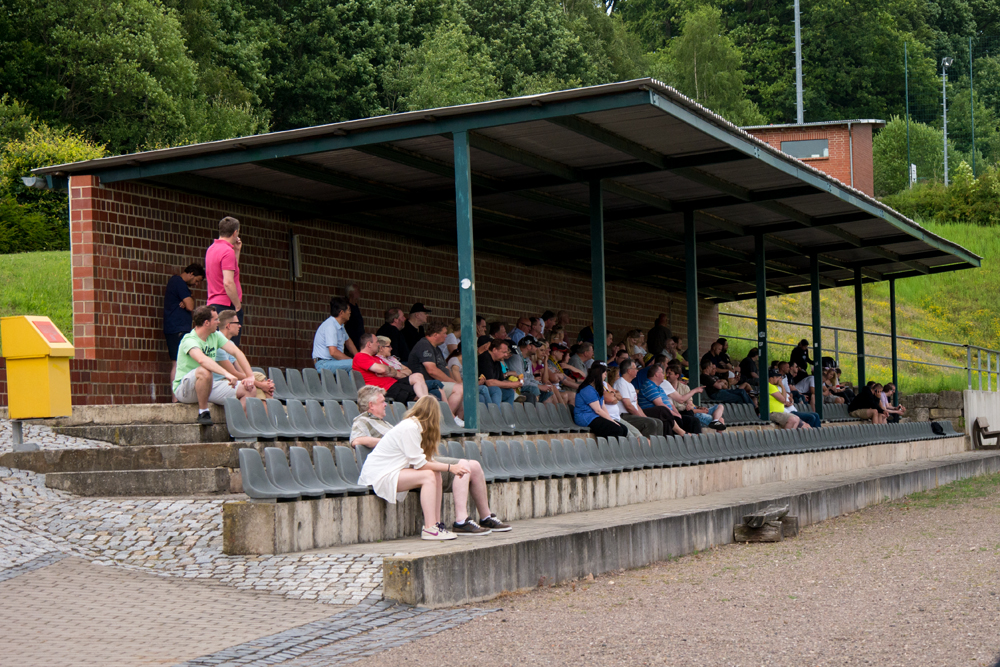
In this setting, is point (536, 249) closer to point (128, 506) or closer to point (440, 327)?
point (440, 327)

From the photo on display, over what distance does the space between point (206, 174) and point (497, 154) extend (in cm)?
325

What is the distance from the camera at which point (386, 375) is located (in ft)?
36.9

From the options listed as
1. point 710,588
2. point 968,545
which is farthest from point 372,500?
point 968,545

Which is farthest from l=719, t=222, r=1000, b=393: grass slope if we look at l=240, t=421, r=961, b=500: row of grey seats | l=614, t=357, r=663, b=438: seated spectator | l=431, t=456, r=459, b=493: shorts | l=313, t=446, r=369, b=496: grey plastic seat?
l=313, t=446, r=369, b=496: grey plastic seat

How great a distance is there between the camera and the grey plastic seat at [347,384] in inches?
445

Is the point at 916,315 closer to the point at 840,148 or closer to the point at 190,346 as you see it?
the point at 840,148

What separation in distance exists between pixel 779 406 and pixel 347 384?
978 cm

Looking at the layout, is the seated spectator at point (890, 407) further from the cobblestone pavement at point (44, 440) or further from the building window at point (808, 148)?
the building window at point (808, 148)

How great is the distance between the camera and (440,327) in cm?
1120

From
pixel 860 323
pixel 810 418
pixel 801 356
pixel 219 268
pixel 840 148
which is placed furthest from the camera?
pixel 840 148

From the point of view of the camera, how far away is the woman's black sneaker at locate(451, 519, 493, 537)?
777cm

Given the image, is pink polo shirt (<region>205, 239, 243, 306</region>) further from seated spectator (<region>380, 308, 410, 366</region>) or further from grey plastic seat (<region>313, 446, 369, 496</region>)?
grey plastic seat (<region>313, 446, 369, 496</region>)

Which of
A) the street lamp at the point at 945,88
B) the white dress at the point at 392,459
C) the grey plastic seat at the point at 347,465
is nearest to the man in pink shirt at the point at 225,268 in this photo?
the grey plastic seat at the point at 347,465

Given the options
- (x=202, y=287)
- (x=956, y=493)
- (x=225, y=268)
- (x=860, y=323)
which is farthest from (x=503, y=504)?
(x=860, y=323)
